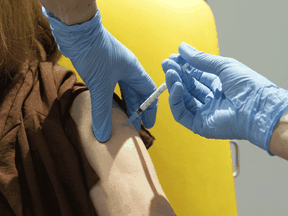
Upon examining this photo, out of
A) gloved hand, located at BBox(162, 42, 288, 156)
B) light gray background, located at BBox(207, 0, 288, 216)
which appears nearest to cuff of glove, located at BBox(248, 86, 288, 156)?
gloved hand, located at BBox(162, 42, 288, 156)

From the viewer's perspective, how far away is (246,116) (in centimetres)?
58

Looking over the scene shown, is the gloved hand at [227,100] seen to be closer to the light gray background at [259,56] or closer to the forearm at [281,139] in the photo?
the forearm at [281,139]


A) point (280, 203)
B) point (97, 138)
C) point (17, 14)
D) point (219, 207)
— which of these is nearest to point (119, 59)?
point (97, 138)

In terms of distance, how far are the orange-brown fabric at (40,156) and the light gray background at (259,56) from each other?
1.34 meters

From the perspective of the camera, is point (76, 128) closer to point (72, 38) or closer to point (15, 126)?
point (15, 126)

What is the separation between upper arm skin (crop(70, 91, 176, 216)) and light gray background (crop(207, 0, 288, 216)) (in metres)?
1.18

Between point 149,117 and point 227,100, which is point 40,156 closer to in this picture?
point 149,117

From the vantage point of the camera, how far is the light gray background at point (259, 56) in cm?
138

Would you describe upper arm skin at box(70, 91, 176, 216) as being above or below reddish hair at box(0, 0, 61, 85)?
below

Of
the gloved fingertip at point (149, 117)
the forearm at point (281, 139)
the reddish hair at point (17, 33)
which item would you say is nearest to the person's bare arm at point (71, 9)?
the reddish hair at point (17, 33)

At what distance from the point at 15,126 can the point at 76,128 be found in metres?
0.18

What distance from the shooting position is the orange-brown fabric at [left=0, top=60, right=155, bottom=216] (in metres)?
0.56

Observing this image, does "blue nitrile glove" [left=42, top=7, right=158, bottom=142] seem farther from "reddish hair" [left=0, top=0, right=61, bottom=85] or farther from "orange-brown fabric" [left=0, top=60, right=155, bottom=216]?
"reddish hair" [left=0, top=0, right=61, bottom=85]

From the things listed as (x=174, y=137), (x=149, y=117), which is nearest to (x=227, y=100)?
(x=149, y=117)
